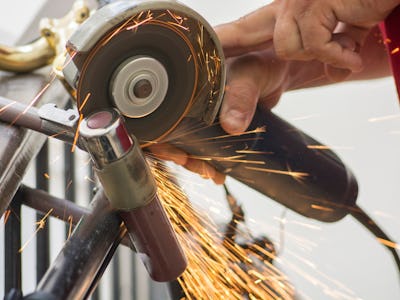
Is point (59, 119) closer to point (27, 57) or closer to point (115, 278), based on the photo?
point (27, 57)

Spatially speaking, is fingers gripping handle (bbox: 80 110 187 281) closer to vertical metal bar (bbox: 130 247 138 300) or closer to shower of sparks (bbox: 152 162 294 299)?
shower of sparks (bbox: 152 162 294 299)

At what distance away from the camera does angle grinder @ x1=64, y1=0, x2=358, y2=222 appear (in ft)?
1.98

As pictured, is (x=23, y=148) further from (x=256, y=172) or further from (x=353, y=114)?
(x=353, y=114)

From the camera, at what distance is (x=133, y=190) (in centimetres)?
60

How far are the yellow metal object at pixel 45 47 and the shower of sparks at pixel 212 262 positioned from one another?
0.53 metres

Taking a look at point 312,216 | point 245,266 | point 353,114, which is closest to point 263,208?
point 353,114

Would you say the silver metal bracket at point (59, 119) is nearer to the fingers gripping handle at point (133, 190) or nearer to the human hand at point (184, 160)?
the fingers gripping handle at point (133, 190)

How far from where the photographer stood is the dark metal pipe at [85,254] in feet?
2.00

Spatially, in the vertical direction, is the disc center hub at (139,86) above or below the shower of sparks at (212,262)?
above

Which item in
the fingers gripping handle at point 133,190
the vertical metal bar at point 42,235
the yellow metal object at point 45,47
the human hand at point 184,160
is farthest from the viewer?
the yellow metal object at point 45,47

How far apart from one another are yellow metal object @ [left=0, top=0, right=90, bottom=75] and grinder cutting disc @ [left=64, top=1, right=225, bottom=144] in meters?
0.69

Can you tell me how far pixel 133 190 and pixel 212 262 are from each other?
434 mm

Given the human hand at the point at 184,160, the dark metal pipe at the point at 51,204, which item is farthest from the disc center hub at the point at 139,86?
the dark metal pipe at the point at 51,204

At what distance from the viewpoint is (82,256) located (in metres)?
0.65
